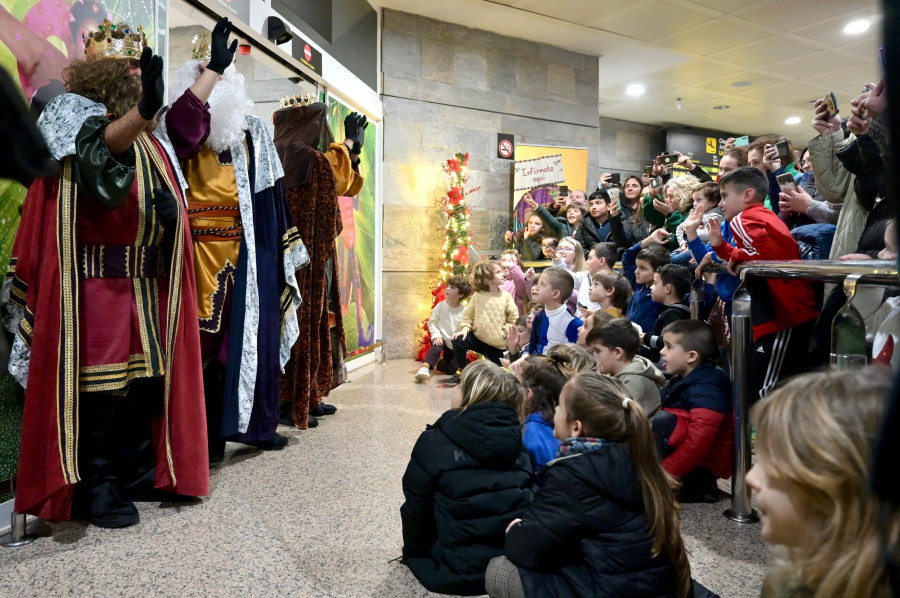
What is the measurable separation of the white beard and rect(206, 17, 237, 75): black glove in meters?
0.24

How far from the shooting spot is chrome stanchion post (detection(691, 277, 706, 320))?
3.02 metres

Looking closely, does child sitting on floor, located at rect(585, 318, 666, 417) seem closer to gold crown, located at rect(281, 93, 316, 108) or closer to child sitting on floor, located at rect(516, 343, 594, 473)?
child sitting on floor, located at rect(516, 343, 594, 473)

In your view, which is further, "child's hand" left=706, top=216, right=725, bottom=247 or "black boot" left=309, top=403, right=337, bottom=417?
"black boot" left=309, top=403, right=337, bottom=417

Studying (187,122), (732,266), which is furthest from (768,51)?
(187,122)

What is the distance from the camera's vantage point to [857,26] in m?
7.00

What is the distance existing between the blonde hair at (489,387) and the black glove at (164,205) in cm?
135

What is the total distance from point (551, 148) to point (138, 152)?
5.95m

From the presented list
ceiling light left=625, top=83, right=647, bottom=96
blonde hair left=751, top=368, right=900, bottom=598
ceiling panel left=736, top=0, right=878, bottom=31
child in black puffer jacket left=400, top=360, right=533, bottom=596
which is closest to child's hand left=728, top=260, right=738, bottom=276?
child in black puffer jacket left=400, top=360, right=533, bottom=596

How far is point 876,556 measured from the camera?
2.31 feet

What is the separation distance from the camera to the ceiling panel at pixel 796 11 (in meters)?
6.39

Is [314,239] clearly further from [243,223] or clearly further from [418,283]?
[418,283]

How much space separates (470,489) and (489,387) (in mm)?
314

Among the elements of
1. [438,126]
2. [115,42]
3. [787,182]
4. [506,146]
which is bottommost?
[787,182]

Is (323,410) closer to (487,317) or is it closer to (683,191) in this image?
(487,317)
